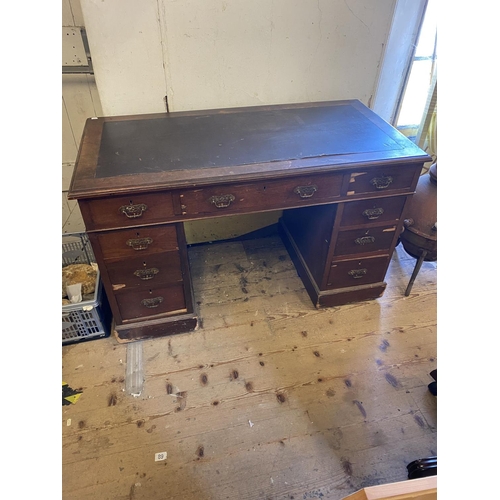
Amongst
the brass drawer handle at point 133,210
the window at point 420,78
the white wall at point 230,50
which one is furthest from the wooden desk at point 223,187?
the window at point 420,78

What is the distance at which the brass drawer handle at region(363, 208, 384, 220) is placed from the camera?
1492 millimetres

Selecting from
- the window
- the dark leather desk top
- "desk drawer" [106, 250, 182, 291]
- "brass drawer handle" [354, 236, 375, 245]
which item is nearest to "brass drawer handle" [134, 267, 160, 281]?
"desk drawer" [106, 250, 182, 291]

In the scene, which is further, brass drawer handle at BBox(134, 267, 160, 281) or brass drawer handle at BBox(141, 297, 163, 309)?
brass drawer handle at BBox(141, 297, 163, 309)

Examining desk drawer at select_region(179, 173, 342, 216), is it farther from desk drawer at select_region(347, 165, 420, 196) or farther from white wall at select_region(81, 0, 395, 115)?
white wall at select_region(81, 0, 395, 115)

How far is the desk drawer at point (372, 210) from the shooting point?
58.0 inches

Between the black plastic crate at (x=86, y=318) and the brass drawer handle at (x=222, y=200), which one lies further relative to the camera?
the black plastic crate at (x=86, y=318)

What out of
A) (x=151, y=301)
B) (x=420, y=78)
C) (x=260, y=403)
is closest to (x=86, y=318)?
(x=151, y=301)

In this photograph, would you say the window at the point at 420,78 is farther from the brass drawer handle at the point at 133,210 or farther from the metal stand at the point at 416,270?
the brass drawer handle at the point at 133,210

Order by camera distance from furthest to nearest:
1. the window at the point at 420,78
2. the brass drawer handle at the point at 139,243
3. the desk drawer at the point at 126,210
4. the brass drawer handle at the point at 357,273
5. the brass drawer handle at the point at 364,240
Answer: the window at the point at 420,78, the brass drawer handle at the point at 357,273, the brass drawer handle at the point at 364,240, the brass drawer handle at the point at 139,243, the desk drawer at the point at 126,210

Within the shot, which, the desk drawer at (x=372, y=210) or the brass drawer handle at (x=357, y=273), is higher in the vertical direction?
the desk drawer at (x=372, y=210)

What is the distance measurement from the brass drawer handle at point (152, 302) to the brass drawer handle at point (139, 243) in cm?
28

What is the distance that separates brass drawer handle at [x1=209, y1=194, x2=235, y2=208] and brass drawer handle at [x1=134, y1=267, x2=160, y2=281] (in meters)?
0.38

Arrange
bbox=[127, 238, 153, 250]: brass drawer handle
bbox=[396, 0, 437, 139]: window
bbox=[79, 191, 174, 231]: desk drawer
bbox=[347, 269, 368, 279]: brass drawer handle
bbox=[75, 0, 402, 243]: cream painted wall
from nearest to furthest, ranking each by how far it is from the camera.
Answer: bbox=[79, 191, 174, 231]: desk drawer, bbox=[127, 238, 153, 250]: brass drawer handle, bbox=[75, 0, 402, 243]: cream painted wall, bbox=[347, 269, 368, 279]: brass drawer handle, bbox=[396, 0, 437, 139]: window
